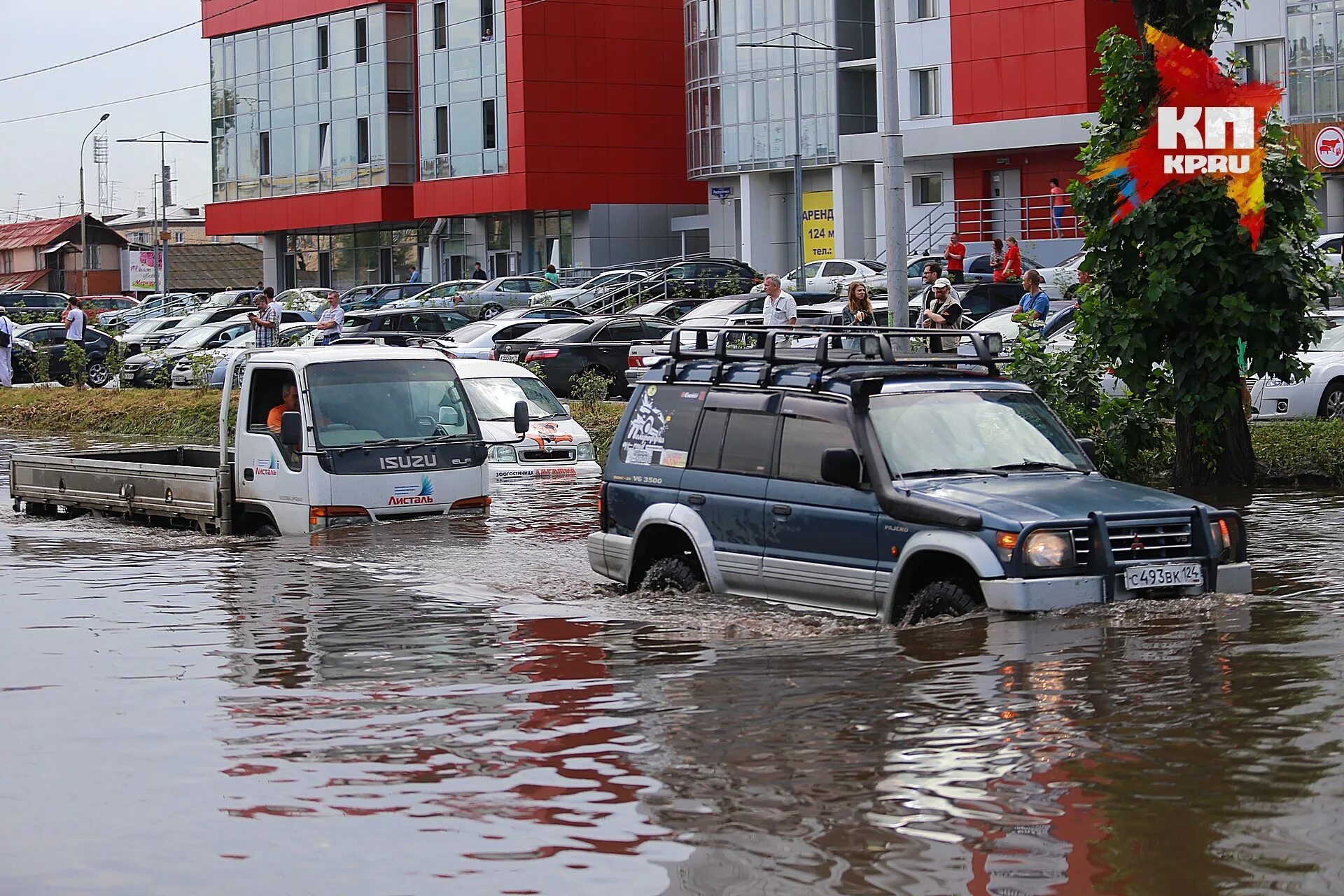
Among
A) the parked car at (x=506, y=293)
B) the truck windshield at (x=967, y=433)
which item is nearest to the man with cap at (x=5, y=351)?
the parked car at (x=506, y=293)

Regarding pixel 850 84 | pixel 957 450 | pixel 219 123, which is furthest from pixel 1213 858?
pixel 219 123

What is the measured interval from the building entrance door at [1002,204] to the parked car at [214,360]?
78.5ft

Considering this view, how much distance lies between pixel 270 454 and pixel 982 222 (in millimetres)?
43817

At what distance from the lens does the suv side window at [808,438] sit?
34.2ft

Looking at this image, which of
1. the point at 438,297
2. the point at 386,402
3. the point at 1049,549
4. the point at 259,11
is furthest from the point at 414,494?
the point at 259,11

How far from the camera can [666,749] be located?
7.60 m

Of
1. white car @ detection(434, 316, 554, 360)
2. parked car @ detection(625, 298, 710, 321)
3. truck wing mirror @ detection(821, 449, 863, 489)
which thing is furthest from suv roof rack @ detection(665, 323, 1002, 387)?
parked car @ detection(625, 298, 710, 321)

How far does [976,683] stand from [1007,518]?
1.10m

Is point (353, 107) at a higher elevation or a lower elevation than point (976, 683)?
higher

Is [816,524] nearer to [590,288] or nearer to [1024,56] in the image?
[590,288]

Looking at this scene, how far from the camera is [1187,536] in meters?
9.65

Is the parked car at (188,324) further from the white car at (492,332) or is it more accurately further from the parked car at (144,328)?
the white car at (492,332)

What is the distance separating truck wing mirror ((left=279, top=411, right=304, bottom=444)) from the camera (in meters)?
15.1

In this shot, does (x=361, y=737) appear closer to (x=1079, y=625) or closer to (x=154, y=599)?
(x=1079, y=625)
